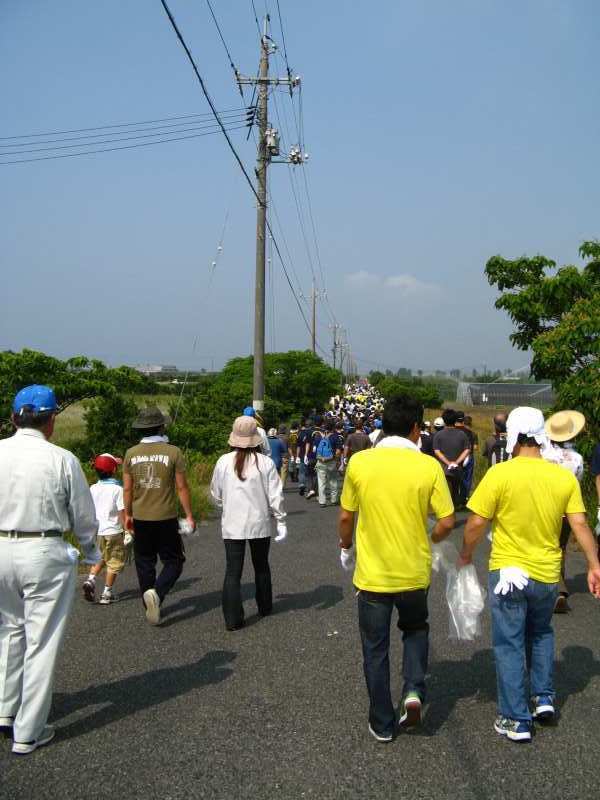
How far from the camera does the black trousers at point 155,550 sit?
247 inches

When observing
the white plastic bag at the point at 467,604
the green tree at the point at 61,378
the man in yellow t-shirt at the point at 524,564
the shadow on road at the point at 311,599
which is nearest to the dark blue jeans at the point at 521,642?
the man in yellow t-shirt at the point at 524,564

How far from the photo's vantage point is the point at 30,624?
12.8ft

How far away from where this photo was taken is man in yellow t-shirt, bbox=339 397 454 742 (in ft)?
13.3

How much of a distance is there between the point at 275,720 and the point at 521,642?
1.41 metres

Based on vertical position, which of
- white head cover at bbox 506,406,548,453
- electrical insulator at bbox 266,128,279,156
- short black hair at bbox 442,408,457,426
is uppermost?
electrical insulator at bbox 266,128,279,156

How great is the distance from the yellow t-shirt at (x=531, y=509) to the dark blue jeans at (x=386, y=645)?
53 centimetres

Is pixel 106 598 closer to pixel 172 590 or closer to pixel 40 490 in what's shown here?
pixel 172 590

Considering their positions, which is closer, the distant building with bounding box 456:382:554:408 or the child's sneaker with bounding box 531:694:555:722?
the child's sneaker with bounding box 531:694:555:722

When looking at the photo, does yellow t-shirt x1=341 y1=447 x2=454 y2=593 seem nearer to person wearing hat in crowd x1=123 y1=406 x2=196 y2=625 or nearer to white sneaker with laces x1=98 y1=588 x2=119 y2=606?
person wearing hat in crowd x1=123 y1=406 x2=196 y2=625

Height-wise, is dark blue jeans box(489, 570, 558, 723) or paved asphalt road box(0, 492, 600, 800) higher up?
dark blue jeans box(489, 570, 558, 723)

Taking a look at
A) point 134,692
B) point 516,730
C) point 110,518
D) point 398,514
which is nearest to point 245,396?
point 110,518

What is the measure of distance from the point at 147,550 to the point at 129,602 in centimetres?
97

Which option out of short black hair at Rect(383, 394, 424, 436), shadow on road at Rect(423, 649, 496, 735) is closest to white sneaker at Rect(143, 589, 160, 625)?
shadow on road at Rect(423, 649, 496, 735)

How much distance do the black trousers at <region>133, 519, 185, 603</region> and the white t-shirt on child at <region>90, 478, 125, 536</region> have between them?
829mm
